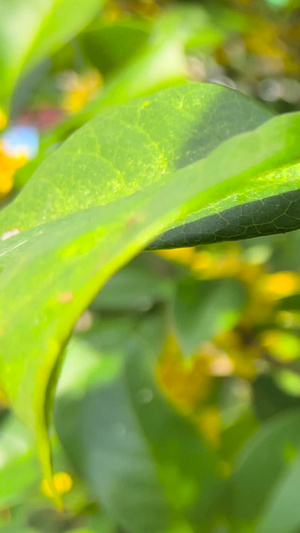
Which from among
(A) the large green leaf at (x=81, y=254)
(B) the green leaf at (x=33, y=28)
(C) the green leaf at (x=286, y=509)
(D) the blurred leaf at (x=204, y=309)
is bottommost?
(C) the green leaf at (x=286, y=509)

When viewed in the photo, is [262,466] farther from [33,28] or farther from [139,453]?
Result: [33,28]

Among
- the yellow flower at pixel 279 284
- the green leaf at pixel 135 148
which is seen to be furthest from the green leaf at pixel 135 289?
the green leaf at pixel 135 148

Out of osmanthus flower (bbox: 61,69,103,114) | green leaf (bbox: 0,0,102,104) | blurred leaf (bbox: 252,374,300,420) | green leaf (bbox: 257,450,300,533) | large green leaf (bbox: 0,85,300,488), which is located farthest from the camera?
osmanthus flower (bbox: 61,69,103,114)

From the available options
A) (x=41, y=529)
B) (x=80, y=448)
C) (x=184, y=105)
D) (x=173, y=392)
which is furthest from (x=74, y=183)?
(x=41, y=529)

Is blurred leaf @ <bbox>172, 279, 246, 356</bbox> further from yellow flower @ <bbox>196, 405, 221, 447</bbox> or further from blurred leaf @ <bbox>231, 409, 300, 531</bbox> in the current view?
yellow flower @ <bbox>196, 405, 221, 447</bbox>

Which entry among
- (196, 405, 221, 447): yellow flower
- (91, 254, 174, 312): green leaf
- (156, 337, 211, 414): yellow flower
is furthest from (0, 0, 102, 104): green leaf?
(196, 405, 221, 447): yellow flower

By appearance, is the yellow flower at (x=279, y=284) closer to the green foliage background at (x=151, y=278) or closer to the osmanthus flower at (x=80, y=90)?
the green foliage background at (x=151, y=278)

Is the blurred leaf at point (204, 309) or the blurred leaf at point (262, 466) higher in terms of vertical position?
the blurred leaf at point (204, 309)
